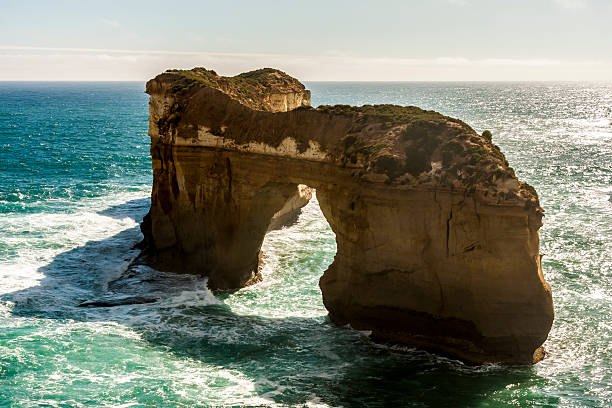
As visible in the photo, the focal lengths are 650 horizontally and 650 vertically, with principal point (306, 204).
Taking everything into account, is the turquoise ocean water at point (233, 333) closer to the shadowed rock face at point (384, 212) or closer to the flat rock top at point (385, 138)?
the shadowed rock face at point (384, 212)

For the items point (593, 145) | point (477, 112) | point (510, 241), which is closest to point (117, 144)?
point (593, 145)

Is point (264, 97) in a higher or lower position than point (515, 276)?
higher

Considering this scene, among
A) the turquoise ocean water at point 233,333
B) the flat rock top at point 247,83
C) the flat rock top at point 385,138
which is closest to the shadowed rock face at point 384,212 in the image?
the flat rock top at point 385,138

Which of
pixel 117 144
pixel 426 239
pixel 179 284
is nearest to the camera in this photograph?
pixel 426 239

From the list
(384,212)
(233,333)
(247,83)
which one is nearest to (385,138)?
(384,212)

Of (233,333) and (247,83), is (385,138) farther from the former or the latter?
(247,83)

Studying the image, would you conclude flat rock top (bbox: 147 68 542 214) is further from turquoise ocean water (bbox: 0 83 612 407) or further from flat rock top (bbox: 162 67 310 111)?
turquoise ocean water (bbox: 0 83 612 407)

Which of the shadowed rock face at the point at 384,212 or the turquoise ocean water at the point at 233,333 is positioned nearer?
the turquoise ocean water at the point at 233,333

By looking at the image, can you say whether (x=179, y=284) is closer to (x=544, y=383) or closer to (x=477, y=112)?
(x=544, y=383)
